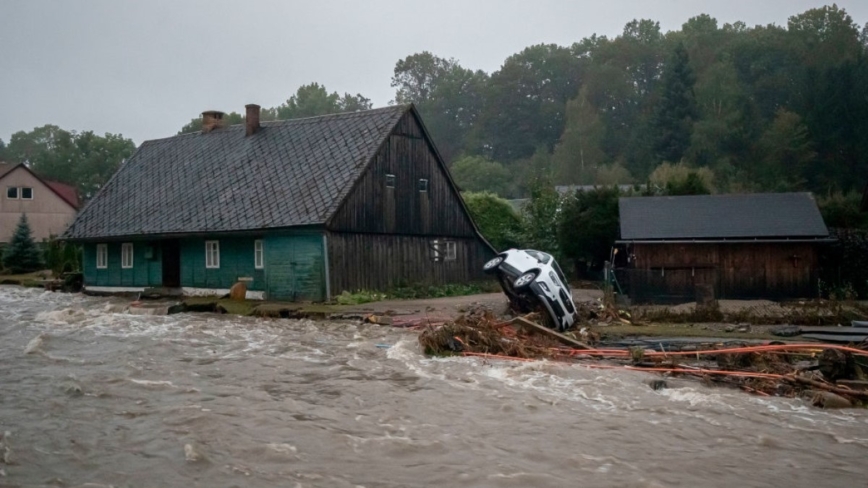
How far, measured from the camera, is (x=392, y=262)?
28188 millimetres

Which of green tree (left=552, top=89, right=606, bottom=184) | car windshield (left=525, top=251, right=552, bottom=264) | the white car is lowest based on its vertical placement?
the white car

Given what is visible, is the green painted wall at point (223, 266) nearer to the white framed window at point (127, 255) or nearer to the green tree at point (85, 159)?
the white framed window at point (127, 255)

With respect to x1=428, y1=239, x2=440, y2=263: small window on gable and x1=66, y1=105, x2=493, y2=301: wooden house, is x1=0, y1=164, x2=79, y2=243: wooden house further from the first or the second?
x1=428, y1=239, x2=440, y2=263: small window on gable

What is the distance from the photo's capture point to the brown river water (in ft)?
26.9

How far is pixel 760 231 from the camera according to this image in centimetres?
2472

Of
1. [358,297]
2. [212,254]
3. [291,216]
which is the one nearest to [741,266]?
[358,297]

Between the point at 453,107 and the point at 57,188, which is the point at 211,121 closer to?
the point at 57,188

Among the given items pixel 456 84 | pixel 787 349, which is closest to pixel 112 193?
pixel 787 349

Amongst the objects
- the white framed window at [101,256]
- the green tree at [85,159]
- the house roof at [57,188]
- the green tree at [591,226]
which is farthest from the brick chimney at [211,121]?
the green tree at [85,159]

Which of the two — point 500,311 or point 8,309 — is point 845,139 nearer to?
point 500,311

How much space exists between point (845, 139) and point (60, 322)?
5080 cm

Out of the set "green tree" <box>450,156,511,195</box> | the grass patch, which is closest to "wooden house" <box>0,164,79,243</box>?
"green tree" <box>450,156,511,195</box>

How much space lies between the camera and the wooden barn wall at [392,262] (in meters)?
25.9

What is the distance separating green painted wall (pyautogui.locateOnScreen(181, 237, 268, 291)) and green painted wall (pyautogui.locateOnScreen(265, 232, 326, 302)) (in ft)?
2.02
